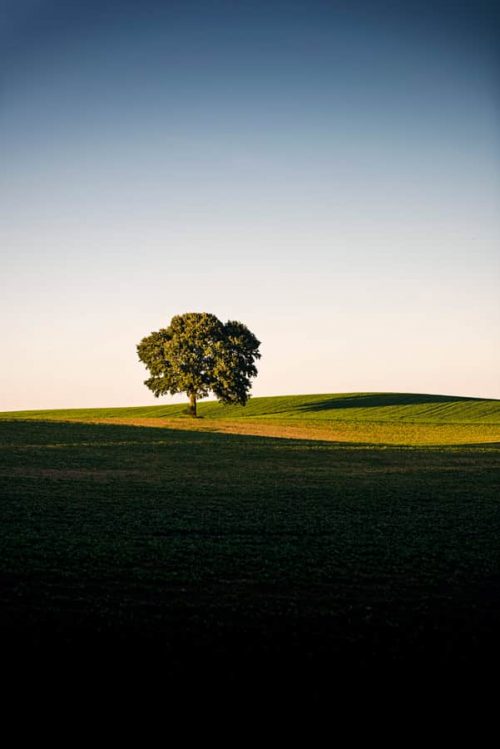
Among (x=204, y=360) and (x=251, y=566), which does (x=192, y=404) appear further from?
(x=251, y=566)

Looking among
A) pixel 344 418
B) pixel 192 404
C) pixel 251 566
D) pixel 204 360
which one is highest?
pixel 204 360

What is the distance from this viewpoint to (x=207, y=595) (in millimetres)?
14195

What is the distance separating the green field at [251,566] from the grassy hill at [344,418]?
28223mm

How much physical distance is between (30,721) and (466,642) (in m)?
8.06

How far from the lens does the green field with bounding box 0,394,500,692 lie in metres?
11.0

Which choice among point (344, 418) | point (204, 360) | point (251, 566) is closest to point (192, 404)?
point (204, 360)

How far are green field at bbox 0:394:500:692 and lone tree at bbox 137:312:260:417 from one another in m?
47.5

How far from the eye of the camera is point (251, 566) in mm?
16703

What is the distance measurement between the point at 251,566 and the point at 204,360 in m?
74.9

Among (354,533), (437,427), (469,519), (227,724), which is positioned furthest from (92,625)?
(437,427)

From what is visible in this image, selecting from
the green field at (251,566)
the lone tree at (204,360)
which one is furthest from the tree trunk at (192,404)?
the green field at (251,566)

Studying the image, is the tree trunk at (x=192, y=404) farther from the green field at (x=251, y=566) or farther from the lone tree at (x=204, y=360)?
the green field at (x=251, y=566)

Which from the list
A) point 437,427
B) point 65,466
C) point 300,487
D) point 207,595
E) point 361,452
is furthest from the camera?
point 437,427

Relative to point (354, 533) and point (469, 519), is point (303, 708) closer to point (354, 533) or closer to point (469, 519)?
point (354, 533)
